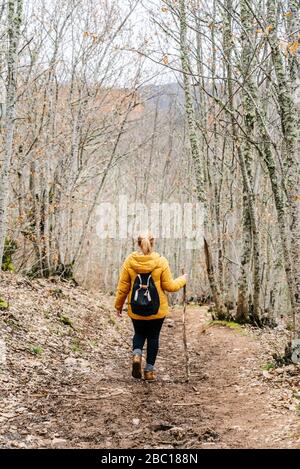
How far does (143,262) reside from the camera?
6.38 m

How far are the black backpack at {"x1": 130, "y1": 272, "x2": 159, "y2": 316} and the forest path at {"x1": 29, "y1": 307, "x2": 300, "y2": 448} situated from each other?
991 millimetres

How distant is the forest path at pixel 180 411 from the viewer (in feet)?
14.2

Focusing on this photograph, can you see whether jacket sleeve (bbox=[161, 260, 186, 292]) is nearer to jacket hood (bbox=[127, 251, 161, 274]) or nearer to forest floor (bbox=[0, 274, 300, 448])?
jacket hood (bbox=[127, 251, 161, 274])

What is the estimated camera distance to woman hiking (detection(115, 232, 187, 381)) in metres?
6.36

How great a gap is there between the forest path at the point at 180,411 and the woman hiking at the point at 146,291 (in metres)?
0.46

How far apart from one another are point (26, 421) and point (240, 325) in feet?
24.4

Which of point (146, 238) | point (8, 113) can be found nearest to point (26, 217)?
point (8, 113)

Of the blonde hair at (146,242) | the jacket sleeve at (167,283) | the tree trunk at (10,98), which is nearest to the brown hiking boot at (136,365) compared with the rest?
the jacket sleeve at (167,283)

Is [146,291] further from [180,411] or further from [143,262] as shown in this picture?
[180,411]

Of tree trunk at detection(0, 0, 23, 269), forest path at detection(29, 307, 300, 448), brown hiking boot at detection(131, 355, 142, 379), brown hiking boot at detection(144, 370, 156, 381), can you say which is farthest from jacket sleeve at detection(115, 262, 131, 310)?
tree trunk at detection(0, 0, 23, 269)

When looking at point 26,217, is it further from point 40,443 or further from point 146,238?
point 40,443

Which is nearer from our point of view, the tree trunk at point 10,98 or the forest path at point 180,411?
the forest path at point 180,411

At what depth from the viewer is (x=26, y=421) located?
4.73 meters

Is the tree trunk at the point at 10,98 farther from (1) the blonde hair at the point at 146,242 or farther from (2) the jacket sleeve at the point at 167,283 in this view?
(2) the jacket sleeve at the point at 167,283
